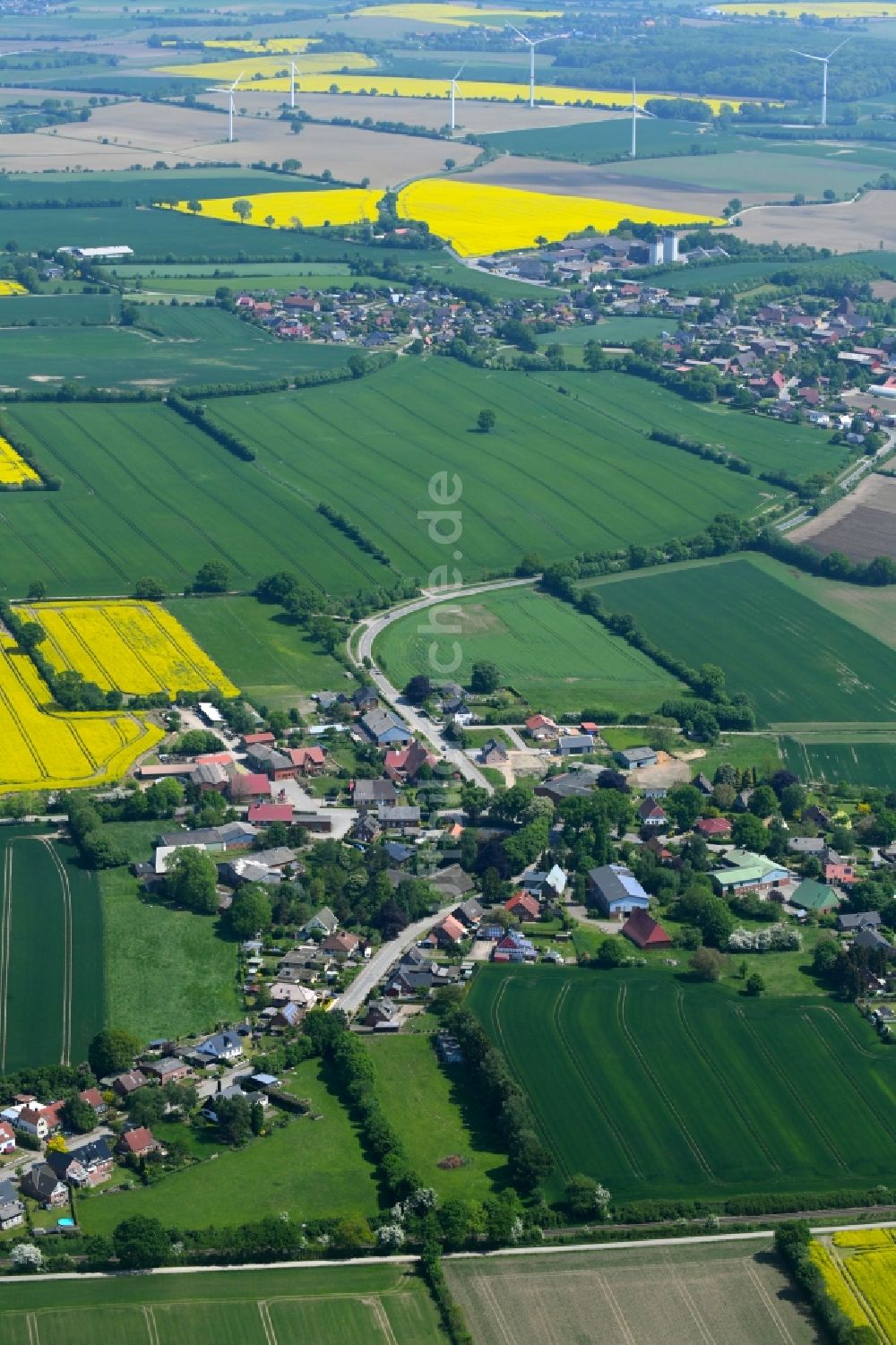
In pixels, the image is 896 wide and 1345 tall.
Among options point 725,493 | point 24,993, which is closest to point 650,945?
point 24,993

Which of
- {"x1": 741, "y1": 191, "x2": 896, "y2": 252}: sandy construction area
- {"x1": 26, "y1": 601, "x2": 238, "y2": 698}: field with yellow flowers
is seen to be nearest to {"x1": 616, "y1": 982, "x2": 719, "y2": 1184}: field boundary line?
{"x1": 26, "y1": 601, "x2": 238, "y2": 698}: field with yellow flowers

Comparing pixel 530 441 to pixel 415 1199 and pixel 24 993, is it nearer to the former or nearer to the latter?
pixel 24 993

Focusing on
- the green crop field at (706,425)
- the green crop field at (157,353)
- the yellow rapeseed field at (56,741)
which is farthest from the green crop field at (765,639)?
the green crop field at (157,353)

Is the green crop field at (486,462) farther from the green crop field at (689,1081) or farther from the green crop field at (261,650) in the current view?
the green crop field at (689,1081)

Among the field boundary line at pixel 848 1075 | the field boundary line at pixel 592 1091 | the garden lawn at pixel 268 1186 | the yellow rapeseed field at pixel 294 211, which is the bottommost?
the field boundary line at pixel 848 1075

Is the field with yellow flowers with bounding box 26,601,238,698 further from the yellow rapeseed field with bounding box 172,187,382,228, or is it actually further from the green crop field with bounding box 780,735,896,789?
the yellow rapeseed field with bounding box 172,187,382,228

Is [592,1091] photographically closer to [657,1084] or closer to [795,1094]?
[657,1084]
